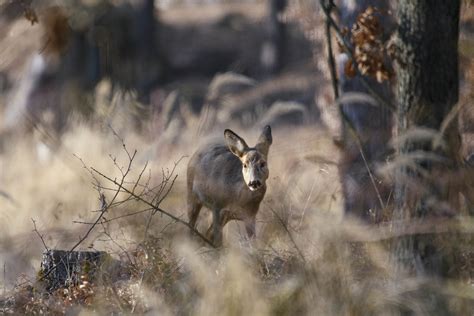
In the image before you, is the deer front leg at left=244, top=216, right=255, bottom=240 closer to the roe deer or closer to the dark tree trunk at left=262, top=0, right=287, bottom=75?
the roe deer

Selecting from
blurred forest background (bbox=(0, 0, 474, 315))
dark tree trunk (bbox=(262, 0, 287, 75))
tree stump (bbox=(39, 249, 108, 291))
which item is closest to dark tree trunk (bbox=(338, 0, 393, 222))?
blurred forest background (bbox=(0, 0, 474, 315))

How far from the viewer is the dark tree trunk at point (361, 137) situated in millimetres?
11117

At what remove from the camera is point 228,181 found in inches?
410

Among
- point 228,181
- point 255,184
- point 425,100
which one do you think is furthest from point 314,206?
point 425,100

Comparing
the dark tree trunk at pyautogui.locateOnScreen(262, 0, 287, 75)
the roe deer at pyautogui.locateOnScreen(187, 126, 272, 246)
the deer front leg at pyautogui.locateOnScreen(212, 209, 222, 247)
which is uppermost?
the dark tree trunk at pyautogui.locateOnScreen(262, 0, 287, 75)

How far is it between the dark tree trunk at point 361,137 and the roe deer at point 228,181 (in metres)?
1.08

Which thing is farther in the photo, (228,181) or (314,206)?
(228,181)

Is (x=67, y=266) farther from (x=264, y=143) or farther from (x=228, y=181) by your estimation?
(x=264, y=143)

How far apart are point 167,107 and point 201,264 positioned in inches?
303

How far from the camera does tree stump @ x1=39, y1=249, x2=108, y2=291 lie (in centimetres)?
920

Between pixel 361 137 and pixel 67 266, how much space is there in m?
3.86

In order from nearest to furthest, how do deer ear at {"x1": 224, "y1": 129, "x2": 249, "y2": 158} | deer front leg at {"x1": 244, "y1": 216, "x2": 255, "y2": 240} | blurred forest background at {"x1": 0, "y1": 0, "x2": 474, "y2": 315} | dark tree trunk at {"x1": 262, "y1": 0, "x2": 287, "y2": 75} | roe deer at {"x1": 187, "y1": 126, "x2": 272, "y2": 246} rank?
blurred forest background at {"x1": 0, "y1": 0, "x2": 474, "y2": 315}
deer front leg at {"x1": 244, "y1": 216, "x2": 255, "y2": 240}
roe deer at {"x1": 187, "y1": 126, "x2": 272, "y2": 246}
deer ear at {"x1": 224, "y1": 129, "x2": 249, "y2": 158}
dark tree trunk at {"x1": 262, "y1": 0, "x2": 287, "y2": 75}

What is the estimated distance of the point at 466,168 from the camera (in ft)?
29.2

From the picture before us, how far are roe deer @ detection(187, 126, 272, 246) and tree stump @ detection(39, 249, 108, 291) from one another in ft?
3.29
